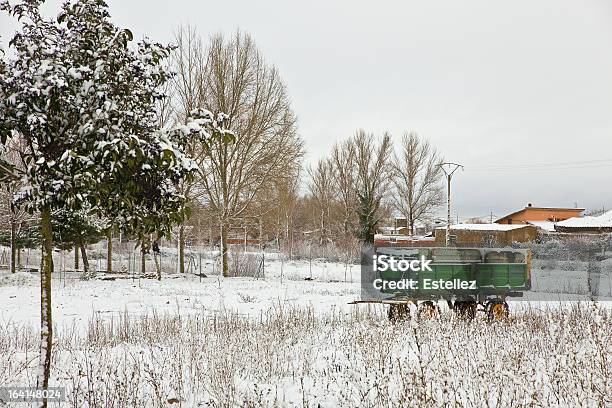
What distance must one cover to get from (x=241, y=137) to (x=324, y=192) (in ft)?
80.7

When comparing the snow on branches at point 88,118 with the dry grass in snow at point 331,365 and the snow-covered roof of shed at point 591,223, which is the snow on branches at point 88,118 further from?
the snow-covered roof of shed at point 591,223

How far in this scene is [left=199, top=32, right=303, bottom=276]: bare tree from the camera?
21844 mm

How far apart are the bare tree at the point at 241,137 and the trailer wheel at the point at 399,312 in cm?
1389

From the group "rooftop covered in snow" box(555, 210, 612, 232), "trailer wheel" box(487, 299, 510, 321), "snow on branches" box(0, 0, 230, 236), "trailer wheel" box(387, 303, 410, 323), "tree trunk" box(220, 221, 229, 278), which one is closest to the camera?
"snow on branches" box(0, 0, 230, 236)

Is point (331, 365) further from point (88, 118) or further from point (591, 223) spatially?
point (591, 223)

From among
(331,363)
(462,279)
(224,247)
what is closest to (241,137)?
(224,247)

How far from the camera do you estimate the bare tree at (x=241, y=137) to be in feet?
71.7

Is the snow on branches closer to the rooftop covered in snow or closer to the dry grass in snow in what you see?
the dry grass in snow

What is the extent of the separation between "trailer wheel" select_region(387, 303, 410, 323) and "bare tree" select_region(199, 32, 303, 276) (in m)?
13.9

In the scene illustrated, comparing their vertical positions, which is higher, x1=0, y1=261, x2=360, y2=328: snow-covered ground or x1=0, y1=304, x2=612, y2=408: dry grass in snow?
x1=0, y1=304, x2=612, y2=408: dry grass in snow

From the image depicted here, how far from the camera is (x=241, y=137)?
2147cm

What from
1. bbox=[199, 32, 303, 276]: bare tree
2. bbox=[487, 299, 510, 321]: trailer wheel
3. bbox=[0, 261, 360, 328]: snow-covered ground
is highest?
bbox=[199, 32, 303, 276]: bare tree

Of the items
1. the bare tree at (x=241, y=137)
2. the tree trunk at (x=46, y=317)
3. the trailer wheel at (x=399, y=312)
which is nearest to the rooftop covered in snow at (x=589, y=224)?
the bare tree at (x=241, y=137)

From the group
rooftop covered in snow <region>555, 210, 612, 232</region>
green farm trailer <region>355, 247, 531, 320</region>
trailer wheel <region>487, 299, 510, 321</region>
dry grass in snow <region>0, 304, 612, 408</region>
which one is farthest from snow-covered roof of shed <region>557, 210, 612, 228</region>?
dry grass in snow <region>0, 304, 612, 408</region>
